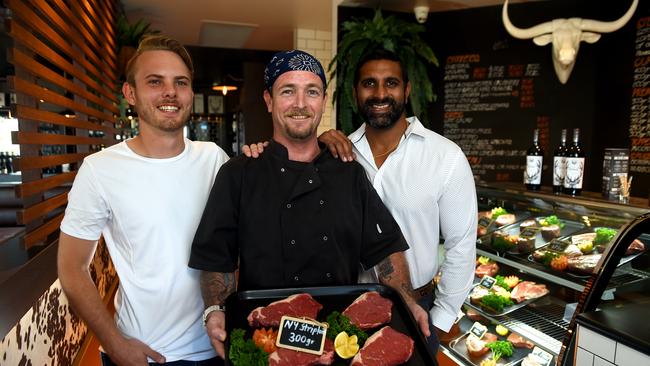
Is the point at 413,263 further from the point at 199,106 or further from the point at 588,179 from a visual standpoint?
the point at 199,106

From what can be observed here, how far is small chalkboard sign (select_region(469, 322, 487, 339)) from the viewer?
290 centimetres

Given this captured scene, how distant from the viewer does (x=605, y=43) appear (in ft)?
15.8

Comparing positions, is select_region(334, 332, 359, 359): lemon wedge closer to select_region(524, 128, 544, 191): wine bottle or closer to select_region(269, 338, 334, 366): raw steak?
select_region(269, 338, 334, 366): raw steak

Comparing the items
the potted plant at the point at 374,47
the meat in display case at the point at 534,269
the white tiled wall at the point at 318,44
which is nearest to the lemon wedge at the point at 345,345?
the meat in display case at the point at 534,269

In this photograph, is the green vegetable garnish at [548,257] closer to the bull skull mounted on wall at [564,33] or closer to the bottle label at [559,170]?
the bottle label at [559,170]

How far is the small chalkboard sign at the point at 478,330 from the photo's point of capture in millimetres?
2898

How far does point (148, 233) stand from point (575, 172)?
2333 mm

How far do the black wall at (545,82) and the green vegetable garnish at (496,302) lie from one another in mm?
2674

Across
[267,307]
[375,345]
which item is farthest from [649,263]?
[267,307]

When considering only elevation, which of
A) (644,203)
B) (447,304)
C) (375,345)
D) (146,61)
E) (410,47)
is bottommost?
(447,304)

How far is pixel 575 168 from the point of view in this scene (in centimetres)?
260

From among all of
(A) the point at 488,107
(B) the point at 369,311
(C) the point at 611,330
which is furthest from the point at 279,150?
(A) the point at 488,107

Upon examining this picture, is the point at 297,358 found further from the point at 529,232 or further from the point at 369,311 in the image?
the point at 529,232

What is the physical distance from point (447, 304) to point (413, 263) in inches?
11.0
